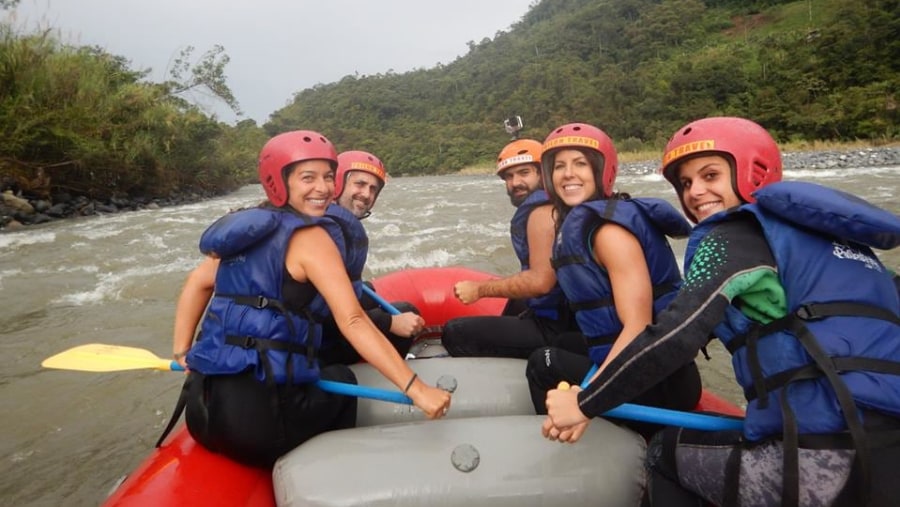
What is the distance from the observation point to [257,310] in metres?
1.87

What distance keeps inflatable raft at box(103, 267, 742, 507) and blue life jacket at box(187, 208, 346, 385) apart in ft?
1.03

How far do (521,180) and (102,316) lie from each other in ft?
13.9

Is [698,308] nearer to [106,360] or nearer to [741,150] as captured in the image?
[741,150]

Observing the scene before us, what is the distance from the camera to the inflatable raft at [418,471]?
1.62m

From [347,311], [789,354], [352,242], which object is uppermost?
[352,242]

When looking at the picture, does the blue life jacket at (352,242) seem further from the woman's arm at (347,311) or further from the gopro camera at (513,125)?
the gopro camera at (513,125)

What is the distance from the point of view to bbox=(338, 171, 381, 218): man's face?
3322mm

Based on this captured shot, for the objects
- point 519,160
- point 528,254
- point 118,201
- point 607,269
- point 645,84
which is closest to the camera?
point 607,269

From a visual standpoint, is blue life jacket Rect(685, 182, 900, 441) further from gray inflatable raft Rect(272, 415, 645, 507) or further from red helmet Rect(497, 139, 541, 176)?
red helmet Rect(497, 139, 541, 176)

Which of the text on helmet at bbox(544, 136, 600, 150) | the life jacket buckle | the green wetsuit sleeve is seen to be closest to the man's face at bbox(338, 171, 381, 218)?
the text on helmet at bbox(544, 136, 600, 150)

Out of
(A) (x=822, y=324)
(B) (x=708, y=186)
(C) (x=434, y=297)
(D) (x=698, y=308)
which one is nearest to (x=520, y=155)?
(C) (x=434, y=297)

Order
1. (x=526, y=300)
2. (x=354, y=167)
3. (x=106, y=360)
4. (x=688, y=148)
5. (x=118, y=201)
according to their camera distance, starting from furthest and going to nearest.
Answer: (x=118, y=201) < (x=354, y=167) < (x=526, y=300) < (x=106, y=360) < (x=688, y=148)

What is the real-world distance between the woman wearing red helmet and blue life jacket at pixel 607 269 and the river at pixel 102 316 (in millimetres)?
1772

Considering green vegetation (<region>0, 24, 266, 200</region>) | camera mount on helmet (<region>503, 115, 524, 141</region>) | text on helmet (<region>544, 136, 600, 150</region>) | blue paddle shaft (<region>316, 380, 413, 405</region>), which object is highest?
green vegetation (<region>0, 24, 266, 200</region>)
